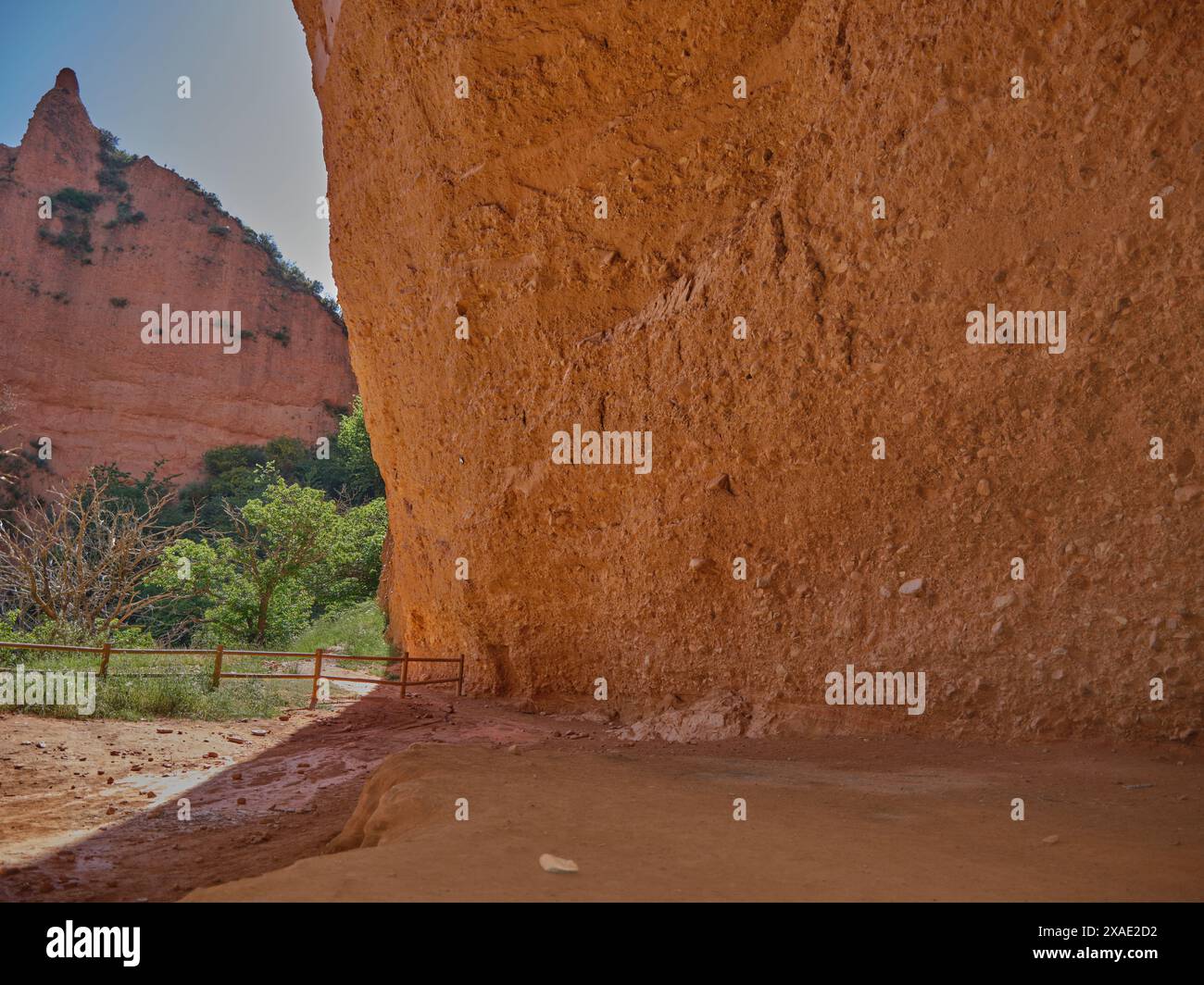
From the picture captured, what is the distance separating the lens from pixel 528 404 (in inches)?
414

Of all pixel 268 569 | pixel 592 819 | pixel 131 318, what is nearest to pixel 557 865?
pixel 592 819

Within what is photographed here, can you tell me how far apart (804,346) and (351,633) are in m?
16.6

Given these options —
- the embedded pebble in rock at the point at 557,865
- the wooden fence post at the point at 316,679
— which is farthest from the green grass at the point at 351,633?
the embedded pebble in rock at the point at 557,865

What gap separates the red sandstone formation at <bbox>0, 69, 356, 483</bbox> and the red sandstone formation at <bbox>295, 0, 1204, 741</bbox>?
30419 mm

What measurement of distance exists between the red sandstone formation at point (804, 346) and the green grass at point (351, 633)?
7.98 m

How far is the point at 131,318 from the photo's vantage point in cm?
3919

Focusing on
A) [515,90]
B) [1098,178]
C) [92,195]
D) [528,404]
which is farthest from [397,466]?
[92,195]

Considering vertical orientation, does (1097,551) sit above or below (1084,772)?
above

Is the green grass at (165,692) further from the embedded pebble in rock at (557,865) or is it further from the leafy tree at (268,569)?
the embedded pebble in rock at (557,865)

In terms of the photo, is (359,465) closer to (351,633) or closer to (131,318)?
(131,318)

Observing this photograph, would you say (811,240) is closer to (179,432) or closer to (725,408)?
(725,408)

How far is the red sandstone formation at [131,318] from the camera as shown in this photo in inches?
1473

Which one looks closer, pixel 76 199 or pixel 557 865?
pixel 557 865

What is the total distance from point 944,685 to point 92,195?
46.2m
